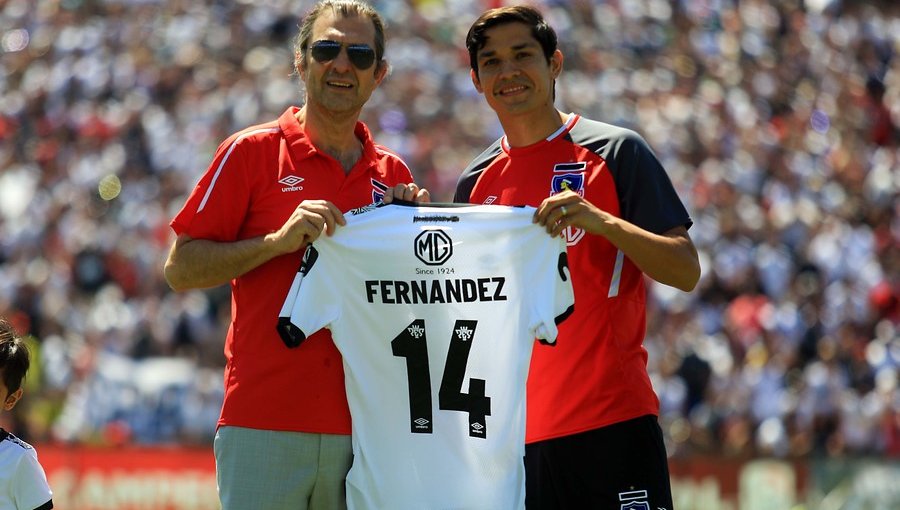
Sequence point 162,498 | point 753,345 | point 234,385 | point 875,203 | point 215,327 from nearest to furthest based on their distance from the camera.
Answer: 1. point 234,385
2. point 162,498
3. point 753,345
4. point 215,327
5. point 875,203

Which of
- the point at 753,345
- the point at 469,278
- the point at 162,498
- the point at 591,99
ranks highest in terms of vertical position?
the point at 591,99

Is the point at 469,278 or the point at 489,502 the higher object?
the point at 469,278

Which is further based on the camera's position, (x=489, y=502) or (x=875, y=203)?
(x=875, y=203)

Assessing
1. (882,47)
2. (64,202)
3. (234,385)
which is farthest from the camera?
(882,47)

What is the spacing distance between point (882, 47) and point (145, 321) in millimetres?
10437

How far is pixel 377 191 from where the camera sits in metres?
5.20

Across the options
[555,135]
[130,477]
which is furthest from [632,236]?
[130,477]

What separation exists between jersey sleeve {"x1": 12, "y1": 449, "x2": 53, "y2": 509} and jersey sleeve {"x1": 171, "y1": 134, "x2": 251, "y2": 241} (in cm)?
94

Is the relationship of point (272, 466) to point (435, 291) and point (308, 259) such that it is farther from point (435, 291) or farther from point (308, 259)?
point (435, 291)

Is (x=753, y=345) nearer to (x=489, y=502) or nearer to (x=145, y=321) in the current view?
(x=145, y=321)

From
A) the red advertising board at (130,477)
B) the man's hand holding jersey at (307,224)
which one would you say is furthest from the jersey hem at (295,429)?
the red advertising board at (130,477)

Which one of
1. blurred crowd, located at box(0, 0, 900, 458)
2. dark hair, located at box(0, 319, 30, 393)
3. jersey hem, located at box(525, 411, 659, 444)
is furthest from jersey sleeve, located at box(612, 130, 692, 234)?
blurred crowd, located at box(0, 0, 900, 458)

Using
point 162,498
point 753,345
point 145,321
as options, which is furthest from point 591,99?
point 162,498

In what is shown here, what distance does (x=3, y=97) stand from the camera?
19984 millimetres
